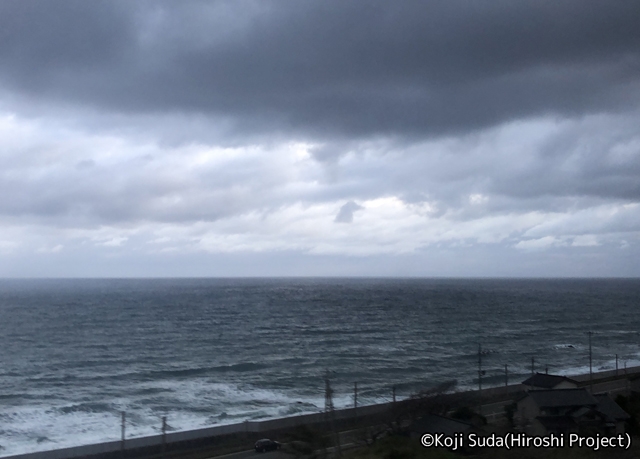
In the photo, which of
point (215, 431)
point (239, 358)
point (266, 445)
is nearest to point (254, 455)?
point (266, 445)

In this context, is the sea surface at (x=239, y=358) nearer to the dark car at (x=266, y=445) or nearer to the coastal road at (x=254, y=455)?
the coastal road at (x=254, y=455)

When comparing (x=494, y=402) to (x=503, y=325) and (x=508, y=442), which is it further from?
(x=503, y=325)

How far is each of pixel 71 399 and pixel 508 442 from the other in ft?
120

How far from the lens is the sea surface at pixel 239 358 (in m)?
39.3

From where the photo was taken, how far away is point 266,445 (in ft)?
84.3

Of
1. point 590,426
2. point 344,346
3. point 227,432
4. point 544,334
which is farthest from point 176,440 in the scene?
point 544,334

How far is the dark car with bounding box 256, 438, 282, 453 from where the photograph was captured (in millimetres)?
25564

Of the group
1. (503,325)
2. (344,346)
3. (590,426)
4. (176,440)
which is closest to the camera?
(590,426)

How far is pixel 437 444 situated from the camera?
17.7m

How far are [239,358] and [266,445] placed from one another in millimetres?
38822

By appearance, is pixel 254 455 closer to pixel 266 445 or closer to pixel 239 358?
pixel 266 445

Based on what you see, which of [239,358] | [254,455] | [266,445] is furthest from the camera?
[239,358]

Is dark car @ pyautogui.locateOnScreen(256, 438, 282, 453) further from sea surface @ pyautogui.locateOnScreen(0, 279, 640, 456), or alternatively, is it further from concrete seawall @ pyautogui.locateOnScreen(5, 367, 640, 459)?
sea surface @ pyautogui.locateOnScreen(0, 279, 640, 456)

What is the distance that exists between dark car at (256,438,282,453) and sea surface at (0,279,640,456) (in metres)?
10.7
